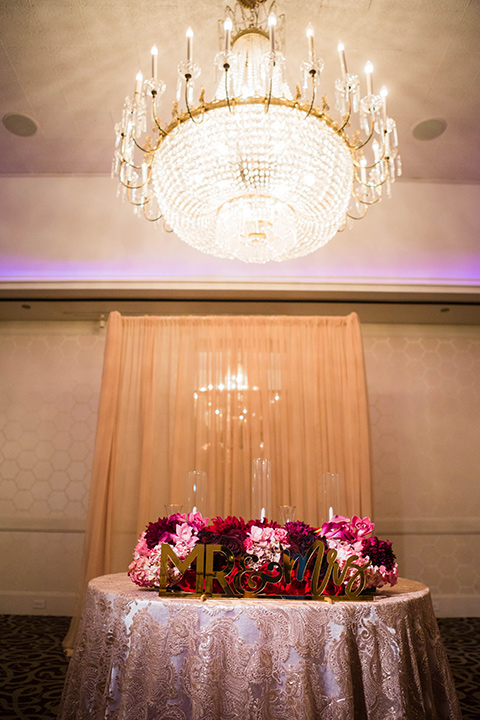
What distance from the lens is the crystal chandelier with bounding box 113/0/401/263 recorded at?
→ 2.28 metres

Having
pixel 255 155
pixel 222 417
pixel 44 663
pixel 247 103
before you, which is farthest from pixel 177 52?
pixel 44 663

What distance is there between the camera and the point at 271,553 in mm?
1985

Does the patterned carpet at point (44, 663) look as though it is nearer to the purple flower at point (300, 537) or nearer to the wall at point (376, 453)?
the wall at point (376, 453)

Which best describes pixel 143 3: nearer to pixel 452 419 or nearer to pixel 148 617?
pixel 148 617

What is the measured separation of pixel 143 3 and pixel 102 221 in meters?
2.03

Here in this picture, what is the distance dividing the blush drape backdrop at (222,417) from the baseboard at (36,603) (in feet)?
2.93

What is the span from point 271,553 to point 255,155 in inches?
67.3

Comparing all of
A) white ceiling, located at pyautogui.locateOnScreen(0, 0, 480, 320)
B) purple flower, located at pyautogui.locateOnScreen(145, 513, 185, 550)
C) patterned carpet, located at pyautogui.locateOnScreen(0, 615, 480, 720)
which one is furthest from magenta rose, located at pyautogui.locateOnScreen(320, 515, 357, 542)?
white ceiling, located at pyautogui.locateOnScreen(0, 0, 480, 320)

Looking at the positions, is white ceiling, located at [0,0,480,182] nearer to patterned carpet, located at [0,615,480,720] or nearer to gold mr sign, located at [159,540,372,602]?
gold mr sign, located at [159,540,372,602]

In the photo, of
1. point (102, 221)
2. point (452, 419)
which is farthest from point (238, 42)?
point (452, 419)

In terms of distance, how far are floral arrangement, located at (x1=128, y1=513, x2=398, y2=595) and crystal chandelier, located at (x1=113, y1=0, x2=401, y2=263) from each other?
148 cm

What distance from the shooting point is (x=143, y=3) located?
131 inches

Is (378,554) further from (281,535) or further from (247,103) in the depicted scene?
(247,103)

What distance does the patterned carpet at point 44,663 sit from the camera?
2693 millimetres
